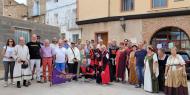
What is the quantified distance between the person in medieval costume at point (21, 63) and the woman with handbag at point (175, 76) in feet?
16.1

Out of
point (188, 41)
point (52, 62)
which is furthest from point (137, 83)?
point (188, 41)

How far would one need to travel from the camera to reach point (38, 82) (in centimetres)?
1269

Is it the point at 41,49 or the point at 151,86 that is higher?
the point at 41,49

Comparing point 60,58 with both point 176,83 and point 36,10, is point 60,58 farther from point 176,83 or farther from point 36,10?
point 36,10

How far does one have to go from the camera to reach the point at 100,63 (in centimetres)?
1282

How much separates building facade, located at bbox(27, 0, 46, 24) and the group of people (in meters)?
24.5

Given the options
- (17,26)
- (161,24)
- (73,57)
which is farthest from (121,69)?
(161,24)

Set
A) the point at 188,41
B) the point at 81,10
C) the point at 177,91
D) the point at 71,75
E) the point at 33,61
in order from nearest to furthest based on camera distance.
Result: the point at 177,91, the point at 33,61, the point at 71,75, the point at 188,41, the point at 81,10

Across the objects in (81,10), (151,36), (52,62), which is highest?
(81,10)

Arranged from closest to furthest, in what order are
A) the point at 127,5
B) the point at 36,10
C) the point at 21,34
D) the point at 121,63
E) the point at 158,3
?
the point at 121,63 → the point at 21,34 → the point at 158,3 → the point at 127,5 → the point at 36,10

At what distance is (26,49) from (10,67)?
847 mm

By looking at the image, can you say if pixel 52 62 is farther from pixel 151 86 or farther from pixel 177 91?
pixel 177 91

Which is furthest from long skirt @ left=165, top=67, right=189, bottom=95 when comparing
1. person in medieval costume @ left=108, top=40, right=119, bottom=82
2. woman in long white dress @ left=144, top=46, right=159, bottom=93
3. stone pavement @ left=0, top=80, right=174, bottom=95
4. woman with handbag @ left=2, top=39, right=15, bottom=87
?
woman with handbag @ left=2, top=39, right=15, bottom=87

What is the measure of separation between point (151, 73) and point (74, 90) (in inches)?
106
